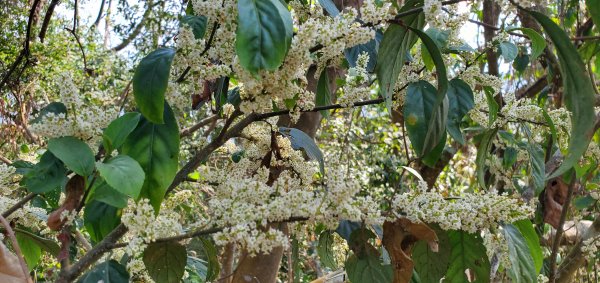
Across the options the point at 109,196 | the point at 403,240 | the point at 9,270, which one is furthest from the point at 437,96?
the point at 9,270

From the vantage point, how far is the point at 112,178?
62 centimetres

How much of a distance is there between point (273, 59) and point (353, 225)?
39cm

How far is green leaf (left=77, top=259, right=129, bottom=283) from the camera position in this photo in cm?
80

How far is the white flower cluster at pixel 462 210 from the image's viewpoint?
77cm

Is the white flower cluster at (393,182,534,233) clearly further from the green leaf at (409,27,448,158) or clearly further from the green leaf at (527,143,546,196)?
the green leaf at (527,143,546,196)

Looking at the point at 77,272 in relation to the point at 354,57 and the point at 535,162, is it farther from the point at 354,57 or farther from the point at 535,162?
the point at 535,162

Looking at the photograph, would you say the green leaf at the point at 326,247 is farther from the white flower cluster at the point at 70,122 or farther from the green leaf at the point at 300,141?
the white flower cluster at the point at 70,122

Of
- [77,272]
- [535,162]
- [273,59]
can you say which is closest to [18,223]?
[77,272]

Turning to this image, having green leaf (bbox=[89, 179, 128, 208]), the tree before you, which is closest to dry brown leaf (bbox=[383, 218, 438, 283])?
the tree

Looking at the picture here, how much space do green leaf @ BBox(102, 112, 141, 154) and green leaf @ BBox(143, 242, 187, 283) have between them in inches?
8.5

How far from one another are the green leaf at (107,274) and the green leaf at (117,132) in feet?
0.60

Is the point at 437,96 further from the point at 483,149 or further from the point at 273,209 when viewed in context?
the point at 483,149

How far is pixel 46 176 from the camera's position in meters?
0.73

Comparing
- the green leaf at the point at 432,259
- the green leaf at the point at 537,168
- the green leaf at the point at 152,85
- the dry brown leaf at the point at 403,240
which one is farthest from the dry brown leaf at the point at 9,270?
the green leaf at the point at 537,168
